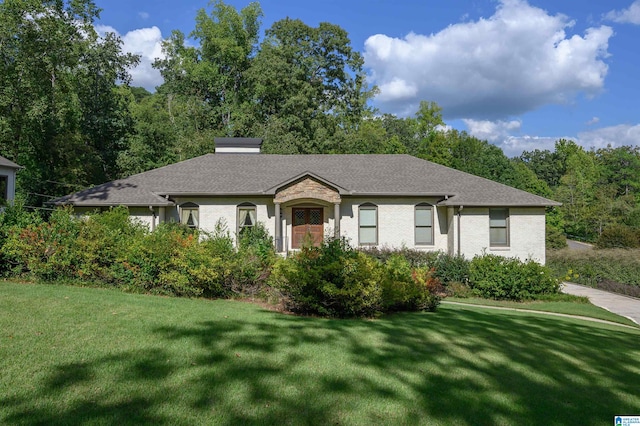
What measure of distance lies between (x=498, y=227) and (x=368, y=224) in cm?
608

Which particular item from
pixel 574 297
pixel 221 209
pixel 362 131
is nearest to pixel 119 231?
pixel 221 209

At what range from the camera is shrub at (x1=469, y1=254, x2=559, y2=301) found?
47.9 feet

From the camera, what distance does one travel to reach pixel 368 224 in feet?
63.0

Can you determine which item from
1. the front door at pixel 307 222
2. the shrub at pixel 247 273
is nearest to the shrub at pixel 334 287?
the shrub at pixel 247 273

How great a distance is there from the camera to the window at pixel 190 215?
18.8 metres

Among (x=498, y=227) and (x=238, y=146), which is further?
(x=238, y=146)

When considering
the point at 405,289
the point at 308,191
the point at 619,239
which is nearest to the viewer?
the point at 405,289

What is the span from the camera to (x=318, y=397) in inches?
167

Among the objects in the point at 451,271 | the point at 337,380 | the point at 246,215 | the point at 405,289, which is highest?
the point at 246,215

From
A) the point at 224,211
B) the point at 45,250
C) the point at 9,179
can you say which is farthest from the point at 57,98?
the point at 45,250

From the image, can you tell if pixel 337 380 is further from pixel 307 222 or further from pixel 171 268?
pixel 307 222

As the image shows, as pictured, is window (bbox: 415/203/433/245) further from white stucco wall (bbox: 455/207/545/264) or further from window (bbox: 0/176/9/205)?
window (bbox: 0/176/9/205)

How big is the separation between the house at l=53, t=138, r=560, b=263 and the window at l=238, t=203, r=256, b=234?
0.05 m

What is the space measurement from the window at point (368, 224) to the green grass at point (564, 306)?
17.7 ft
